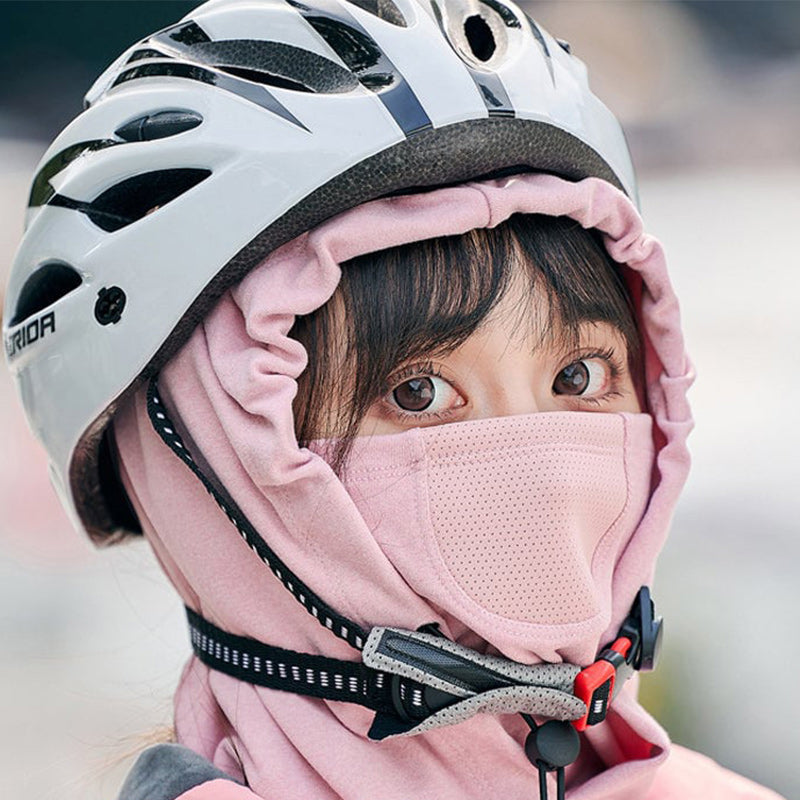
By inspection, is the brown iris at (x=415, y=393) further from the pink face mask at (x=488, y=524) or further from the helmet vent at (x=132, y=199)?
the helmet vent at (x=132, y=199)

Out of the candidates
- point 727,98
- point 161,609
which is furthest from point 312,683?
point 727,98

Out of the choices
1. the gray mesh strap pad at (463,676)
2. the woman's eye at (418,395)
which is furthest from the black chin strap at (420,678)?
the woman's eye at (418,395)

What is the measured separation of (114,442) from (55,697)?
2.36 metres

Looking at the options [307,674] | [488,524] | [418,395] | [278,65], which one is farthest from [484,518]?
[278,65]

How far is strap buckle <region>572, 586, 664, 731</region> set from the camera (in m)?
1.27

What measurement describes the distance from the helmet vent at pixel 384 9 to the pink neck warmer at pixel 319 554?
0.23m

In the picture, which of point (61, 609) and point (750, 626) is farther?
point (61, 609)

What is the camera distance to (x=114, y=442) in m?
1.46

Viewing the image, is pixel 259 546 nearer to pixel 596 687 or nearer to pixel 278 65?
pixel 596 687

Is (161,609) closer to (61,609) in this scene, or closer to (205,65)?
(61,609)

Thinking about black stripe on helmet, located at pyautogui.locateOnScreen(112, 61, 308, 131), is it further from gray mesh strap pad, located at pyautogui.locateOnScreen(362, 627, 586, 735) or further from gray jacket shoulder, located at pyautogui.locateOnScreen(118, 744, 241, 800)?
gray jacket shoulder, located at pyautogui.locateOnScreen(118, 744, 241, 800)

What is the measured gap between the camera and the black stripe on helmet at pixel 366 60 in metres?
1.26

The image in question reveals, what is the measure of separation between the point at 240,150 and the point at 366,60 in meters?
0.18

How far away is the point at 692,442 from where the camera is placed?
445 centimetres
